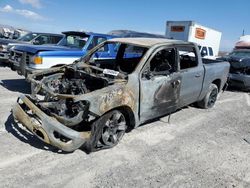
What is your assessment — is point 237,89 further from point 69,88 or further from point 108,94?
point 108,94

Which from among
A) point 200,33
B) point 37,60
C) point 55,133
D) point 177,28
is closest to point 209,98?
point 37,60

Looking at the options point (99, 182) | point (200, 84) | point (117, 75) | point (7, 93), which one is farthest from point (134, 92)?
point (7, 93)

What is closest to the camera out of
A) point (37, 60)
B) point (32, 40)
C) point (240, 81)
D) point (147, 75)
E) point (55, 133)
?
point (55, 133)

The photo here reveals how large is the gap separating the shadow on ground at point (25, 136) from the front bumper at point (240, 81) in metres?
8.27

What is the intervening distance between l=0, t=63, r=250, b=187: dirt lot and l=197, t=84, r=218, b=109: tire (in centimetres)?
131

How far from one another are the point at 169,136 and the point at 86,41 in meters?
4.63

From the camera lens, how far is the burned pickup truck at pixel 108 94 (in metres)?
4.16

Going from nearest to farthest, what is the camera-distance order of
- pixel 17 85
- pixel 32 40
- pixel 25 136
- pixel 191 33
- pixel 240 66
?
1. pixel 25 136
2. pixel 17 85
3. pixel 240 66
4. pixel 32 40
5. pixel 191 33

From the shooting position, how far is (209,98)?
765 centimetres

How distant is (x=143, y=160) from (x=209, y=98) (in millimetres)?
3908

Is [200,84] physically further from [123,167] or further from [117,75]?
[123,167]

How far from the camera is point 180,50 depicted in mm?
5906

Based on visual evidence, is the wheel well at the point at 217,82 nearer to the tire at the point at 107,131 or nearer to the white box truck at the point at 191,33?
the tire at the point at 107,131

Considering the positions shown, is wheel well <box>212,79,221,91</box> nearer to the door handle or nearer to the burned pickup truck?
the burned pickup truck
